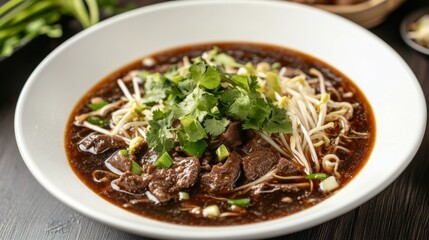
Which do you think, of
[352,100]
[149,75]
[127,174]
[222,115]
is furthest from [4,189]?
[352,100]

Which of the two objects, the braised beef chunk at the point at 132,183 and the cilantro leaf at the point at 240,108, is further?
the cilantro leaf at the point at 240,108

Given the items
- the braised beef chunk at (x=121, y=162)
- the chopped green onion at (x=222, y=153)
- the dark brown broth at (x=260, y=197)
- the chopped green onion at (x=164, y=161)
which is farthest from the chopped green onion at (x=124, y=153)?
the chopped green onion at (x=222, y=153)

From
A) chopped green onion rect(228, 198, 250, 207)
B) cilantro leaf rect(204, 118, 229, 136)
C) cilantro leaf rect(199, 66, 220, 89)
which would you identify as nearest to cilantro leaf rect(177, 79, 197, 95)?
cilantro leaf rect(199, 66, 220, 89)

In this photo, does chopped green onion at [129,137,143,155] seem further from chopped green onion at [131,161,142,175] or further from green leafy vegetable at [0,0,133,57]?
green leafy vegetable at [0,0,133,57]

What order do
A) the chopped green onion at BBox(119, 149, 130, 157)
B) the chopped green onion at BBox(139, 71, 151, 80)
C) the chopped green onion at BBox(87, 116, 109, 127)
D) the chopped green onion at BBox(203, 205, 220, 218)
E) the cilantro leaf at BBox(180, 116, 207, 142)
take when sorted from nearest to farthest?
the chopped green onion at BBox(203, 205, 220, 218) → the cilantro leaf at BBox(180, 116, 207, 142) → the chopped green onion at BBox(119, 149, 130, 157) → the chopped green onion at BBox(87, 116, 109, 127) → the chopped green onion at BBox(139, 71, 151, 80)

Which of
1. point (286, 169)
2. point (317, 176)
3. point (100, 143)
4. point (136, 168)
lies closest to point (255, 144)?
point (286, 169)

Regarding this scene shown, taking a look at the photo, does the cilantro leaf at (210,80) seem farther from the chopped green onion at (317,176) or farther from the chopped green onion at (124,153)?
the chopped green onion at (317,176)
